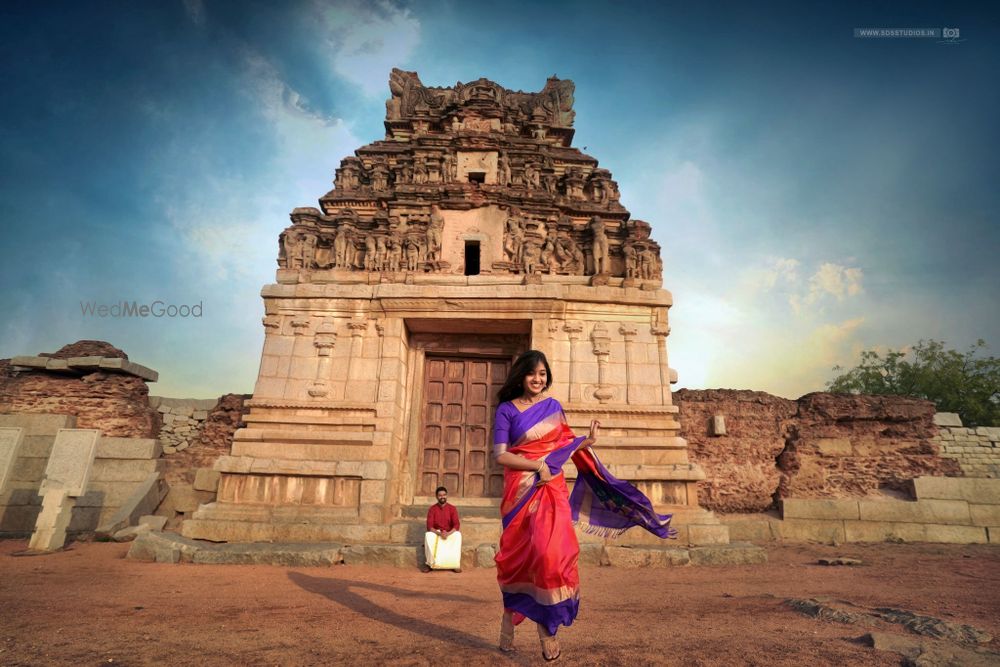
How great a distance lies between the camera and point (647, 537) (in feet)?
27.2

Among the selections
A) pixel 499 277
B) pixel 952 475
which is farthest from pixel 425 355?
pixel 952 475

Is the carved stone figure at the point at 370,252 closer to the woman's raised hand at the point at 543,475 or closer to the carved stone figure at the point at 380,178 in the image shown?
the carved stone figure at the point at 380,178

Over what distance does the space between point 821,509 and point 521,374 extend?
407 inches

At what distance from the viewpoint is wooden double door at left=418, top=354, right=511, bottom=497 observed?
10.2 metres

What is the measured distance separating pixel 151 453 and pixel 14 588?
5.66 metres

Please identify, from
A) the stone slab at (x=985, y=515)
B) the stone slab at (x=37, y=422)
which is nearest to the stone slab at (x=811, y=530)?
the stone slab at (x=985, y=515)

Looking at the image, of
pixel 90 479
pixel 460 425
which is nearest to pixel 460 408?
pixel 460 425

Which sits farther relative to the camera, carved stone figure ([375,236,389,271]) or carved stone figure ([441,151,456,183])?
carved stone figure ([441,151,456,183])

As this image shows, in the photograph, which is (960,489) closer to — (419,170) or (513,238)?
(513,238)

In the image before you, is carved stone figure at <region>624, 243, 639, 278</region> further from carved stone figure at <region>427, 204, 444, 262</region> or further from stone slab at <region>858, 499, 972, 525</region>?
stone slab at <region>858, 499, 972, 525</region>

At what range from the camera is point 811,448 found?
446 inches

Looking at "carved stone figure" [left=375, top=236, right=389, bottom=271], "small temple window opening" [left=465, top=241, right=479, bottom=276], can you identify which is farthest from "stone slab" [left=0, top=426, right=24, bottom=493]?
"small temple window opening" [left=465, top=241, right=479, bottom=276]

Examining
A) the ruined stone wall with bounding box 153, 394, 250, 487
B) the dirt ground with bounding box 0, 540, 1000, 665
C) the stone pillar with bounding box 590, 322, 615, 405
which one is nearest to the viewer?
the dirt ground with bounding box 0, 540, 1000, 665

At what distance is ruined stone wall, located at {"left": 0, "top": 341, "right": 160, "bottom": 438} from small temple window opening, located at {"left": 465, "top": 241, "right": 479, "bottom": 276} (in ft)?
26.8
